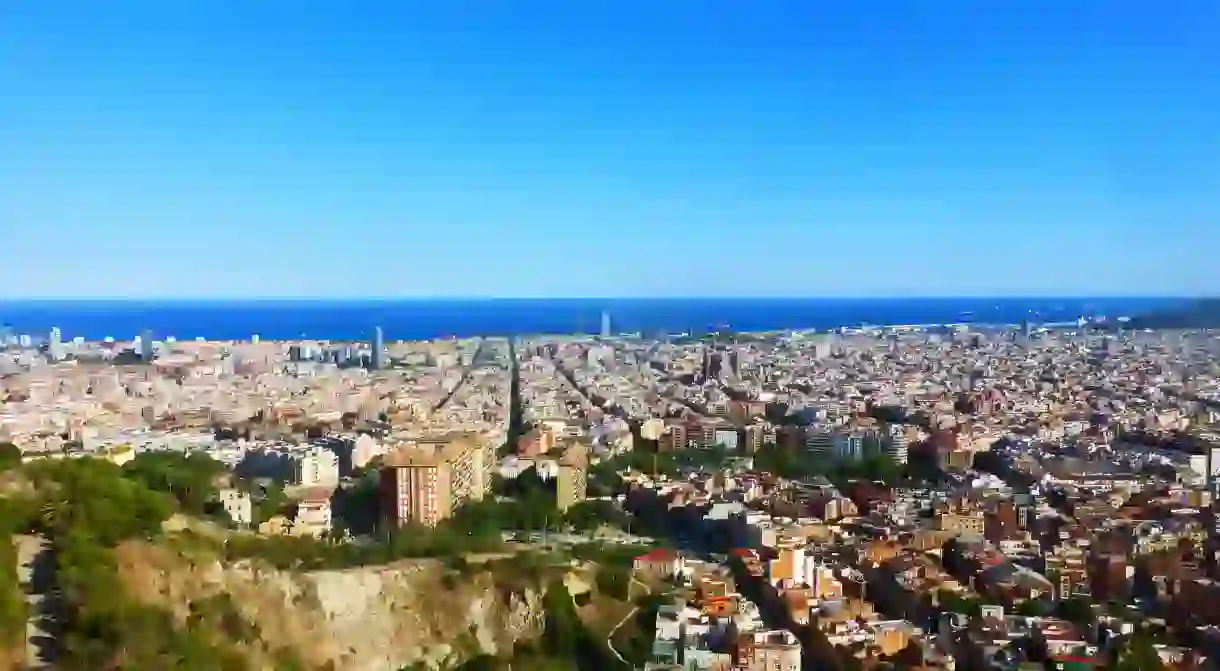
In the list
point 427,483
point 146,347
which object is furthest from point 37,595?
point 146,347

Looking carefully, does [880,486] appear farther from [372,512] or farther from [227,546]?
[227,546]

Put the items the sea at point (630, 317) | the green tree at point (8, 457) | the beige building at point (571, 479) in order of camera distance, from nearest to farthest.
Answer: the green tree at point (8, 457) < the beige building at point (571, 479) < the sea at point (630, 317)

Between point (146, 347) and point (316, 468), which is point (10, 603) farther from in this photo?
point (146, 347)

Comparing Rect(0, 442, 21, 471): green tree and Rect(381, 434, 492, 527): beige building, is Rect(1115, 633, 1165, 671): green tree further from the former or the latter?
Rect(0, 442, 21, 471): green tree

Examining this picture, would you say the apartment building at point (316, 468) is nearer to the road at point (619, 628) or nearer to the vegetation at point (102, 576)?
the vegetation at point (102, 576)

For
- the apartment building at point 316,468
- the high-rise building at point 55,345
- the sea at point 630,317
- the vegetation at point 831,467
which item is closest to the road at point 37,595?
the apartment building at point 316,468

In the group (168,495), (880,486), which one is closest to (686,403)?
(880,486)
